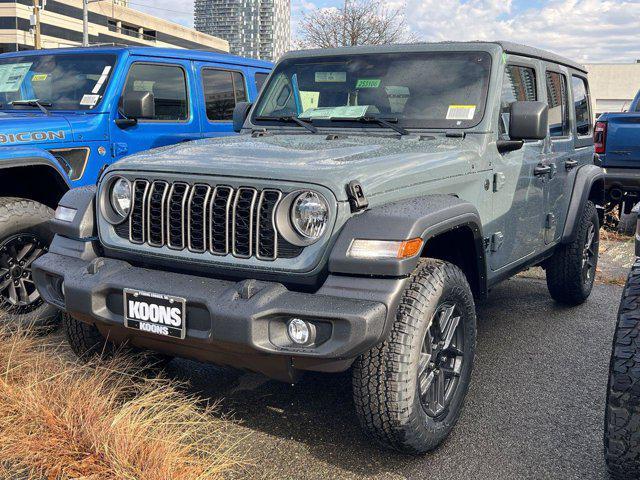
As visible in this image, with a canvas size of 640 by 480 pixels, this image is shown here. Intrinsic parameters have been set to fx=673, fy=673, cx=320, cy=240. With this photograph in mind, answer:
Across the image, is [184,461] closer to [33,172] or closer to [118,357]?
[118,357]

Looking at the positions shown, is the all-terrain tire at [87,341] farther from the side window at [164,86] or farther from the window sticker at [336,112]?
the side window at [164,86]

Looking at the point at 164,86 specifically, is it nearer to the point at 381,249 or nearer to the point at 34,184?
the point at 34,184

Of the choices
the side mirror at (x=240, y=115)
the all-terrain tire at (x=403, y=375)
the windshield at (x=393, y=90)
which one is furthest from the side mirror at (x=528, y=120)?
the side mirror at (x=240, y=115)

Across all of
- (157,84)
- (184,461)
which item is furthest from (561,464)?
(157,84)

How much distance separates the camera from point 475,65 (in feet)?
12.6

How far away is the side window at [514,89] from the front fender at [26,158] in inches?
115

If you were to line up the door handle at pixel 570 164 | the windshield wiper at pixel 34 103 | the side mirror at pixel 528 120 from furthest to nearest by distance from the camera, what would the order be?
the windshield wiper at pixel 34 103
the door handle at pixel 570 164
the side mirror at pixel 528 120

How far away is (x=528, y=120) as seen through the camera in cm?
357

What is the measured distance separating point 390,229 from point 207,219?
0.78 m

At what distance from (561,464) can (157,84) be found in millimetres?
4156

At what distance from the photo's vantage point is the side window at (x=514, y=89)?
12.7ft

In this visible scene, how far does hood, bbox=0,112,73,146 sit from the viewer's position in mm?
4344

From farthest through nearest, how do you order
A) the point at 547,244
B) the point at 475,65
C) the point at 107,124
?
the point at 107,124
the point at 547,244
the point at 475,65

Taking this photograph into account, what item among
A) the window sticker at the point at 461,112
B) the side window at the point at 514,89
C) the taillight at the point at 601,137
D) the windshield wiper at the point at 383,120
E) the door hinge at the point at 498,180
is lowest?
the taillight at the point at 601,137
